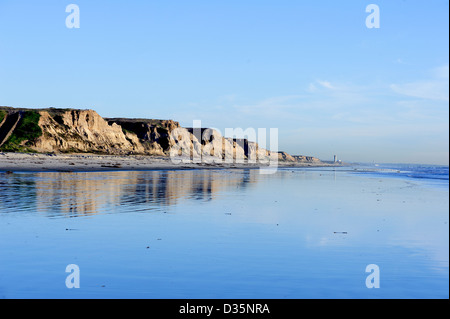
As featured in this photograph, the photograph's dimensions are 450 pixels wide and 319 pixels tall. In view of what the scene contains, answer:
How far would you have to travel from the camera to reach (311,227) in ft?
38.3

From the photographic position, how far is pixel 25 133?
83.7 m

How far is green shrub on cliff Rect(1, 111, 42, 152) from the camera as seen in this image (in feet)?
253

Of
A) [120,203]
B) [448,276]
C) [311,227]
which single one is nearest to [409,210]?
[311,227]

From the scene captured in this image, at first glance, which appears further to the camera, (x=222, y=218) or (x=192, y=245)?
(x=222, y=218)

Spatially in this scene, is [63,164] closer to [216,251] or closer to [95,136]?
[216,251]

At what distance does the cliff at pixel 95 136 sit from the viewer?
83.8 m

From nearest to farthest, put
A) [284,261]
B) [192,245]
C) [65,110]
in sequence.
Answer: [284,261] → [192,245] → [65,110]

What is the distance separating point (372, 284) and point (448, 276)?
1663mm

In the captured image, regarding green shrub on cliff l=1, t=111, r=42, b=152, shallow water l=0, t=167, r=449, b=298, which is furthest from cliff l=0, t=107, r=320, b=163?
shallow water l=0, t=167, r=449, b=298

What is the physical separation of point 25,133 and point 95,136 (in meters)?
24.0

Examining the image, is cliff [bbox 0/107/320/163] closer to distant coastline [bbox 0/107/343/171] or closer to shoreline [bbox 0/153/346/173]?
distant coastline [bbox 0/107/343/171]

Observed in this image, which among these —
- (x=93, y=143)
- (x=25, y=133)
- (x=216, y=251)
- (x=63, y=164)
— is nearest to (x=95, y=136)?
(x=93, y=143)

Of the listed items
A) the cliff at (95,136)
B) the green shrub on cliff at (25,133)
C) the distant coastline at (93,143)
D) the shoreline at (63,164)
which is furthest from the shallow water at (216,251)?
the cliff at (95,136)
